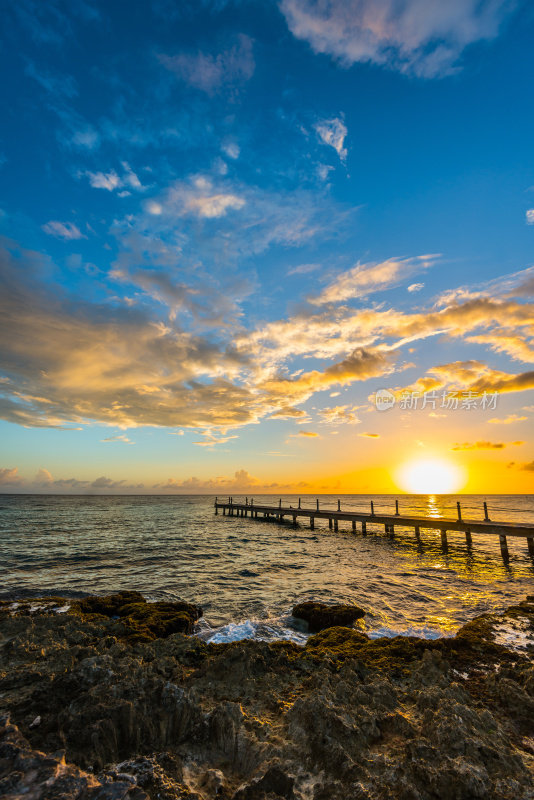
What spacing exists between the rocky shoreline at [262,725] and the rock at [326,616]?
128 inches

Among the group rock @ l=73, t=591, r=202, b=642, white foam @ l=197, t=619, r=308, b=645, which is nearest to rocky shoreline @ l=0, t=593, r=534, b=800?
rock @ l=73, t=591, r=202, b=642

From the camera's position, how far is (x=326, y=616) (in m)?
10.7

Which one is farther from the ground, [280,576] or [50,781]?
[50,781]

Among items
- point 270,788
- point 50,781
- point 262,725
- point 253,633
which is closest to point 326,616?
point 253,633

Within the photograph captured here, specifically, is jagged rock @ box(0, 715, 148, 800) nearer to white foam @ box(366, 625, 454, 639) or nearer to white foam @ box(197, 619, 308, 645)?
white foam @ box(197, 619, 308, 645)

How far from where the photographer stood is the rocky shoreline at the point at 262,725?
3486 mm

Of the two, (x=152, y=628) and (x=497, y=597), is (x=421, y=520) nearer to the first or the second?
(x=497, y=597)

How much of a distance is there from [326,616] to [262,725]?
6794 millimetres

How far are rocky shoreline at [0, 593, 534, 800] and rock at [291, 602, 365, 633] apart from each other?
3240 mm

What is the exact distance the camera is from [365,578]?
1716 cm

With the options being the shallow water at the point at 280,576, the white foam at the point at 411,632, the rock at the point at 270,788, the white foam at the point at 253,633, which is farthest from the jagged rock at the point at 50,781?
the white foam at the point at 411,632

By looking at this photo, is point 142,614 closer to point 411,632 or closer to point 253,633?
point 253,633

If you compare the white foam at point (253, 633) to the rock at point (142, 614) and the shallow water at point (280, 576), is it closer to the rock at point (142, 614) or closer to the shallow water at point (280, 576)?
the shallow water at point (280, 576)

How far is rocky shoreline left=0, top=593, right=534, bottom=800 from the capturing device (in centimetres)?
349
